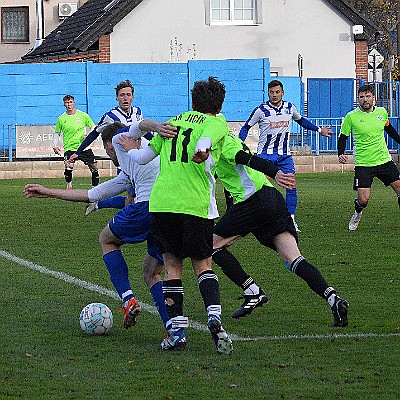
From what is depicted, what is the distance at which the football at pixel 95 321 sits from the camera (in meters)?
8.36

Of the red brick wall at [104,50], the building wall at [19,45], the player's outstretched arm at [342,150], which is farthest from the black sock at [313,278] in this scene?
the building wall at [19,45]

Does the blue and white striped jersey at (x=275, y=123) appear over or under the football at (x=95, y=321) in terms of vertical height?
over

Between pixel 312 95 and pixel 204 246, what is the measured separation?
30.4 m

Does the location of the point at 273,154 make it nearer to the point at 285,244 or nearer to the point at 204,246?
the point at 285,244

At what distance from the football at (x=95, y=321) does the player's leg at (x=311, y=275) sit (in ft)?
4.56

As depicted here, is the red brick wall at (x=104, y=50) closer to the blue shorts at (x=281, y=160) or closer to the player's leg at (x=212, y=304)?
the blue shorts at (x=281, y=160)

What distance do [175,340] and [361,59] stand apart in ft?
113

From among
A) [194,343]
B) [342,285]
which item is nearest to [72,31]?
[342,285]

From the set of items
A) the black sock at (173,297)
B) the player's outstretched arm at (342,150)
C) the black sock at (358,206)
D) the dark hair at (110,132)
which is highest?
the dark hair at (110,132)

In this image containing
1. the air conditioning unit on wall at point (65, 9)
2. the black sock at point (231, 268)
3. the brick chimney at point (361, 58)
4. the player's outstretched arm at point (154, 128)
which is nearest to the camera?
the player's outstretched arm at point (154, 128)

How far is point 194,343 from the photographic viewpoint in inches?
315

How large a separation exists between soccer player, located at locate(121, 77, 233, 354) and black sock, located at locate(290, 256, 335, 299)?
44.0 inches

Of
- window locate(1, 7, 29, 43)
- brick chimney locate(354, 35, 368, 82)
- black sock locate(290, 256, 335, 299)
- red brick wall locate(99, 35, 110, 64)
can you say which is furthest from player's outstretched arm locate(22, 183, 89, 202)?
window locate(1, 7, 29, 43)

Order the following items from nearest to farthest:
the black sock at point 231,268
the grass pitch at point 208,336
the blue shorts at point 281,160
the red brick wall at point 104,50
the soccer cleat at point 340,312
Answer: the grass pitch at point 208,336, the soccer cleat at point 340,312, the black sock at point 231,268, the blue shorts at point 281,160, the red brick wall at point 104,50
